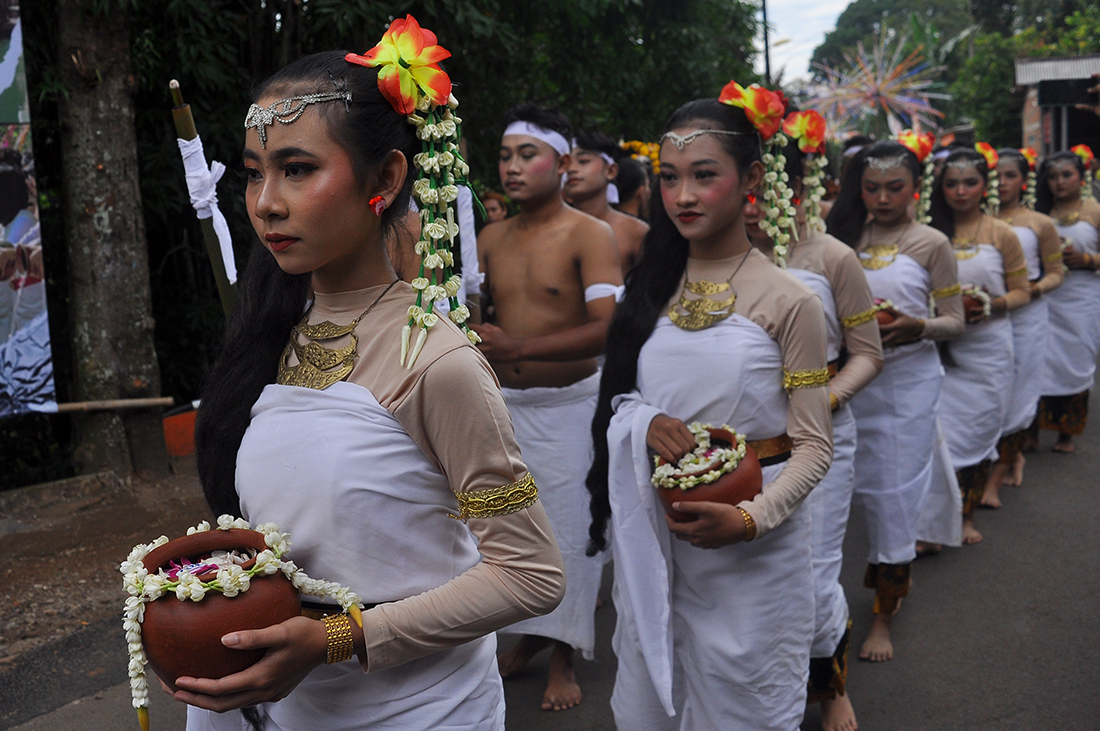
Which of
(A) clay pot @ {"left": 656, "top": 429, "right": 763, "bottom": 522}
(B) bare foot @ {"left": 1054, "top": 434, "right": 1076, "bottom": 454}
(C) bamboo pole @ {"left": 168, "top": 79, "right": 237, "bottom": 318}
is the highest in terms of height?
(C) bamboo pole @ {"left": 168, "top": 79, "right": 237, "bottom": 318}

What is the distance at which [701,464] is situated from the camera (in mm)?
2965

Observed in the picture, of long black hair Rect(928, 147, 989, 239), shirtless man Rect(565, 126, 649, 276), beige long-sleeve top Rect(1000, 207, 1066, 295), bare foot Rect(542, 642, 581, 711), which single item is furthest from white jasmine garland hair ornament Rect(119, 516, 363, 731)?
beige long-sleeve top Rect(1000, 207, 1066, 295)

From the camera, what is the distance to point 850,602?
18.0ft

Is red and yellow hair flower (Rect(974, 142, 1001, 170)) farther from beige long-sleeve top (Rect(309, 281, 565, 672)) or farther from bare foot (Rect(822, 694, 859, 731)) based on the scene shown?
beige long-sleeve top (Rect(309, 281, 565, 672))

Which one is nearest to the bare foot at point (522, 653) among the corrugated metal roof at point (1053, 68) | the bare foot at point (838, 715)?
the bare foot at point (838, 715)

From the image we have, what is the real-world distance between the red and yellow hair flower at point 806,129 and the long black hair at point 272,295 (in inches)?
107

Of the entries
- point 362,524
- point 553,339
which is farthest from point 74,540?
point 362,524

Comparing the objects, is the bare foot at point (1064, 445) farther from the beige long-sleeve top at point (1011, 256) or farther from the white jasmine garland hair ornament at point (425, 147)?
the white jasmine garland hair ornament at point (425, 147)

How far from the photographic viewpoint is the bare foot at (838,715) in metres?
4.04

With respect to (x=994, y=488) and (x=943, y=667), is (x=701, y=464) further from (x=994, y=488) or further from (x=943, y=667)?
(x=994, y=488)

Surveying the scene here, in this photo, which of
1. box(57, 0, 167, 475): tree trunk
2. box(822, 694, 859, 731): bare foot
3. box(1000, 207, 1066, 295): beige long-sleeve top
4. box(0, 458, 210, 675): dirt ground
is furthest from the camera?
box(1000, 207, 1066, 295): beige long-sleeve top

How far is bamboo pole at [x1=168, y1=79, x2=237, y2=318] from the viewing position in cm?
283

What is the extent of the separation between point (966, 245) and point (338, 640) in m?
6.26

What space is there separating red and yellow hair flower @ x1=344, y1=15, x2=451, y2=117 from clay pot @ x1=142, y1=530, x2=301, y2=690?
2.84ft
